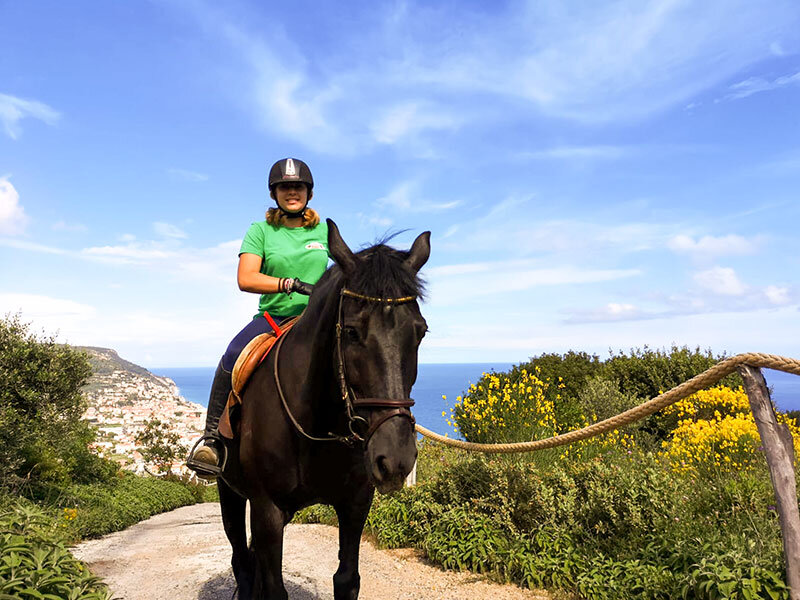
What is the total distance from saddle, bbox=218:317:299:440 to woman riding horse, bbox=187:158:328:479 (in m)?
0.21

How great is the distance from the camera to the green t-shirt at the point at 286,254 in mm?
4227

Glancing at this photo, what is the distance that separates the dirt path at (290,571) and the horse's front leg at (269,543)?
7.97ft

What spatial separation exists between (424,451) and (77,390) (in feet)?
25.1

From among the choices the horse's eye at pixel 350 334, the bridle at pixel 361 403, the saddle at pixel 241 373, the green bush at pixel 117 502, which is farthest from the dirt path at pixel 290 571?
the horse's eye at pixel 350 334

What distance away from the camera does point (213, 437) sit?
401 cm

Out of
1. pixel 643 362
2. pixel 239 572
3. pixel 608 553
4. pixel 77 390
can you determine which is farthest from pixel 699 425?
pixel 77 390

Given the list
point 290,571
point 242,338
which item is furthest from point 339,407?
point 290,571

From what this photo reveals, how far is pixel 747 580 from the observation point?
3787 mm

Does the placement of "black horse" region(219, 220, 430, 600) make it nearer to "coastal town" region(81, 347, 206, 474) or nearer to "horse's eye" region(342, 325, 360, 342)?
"horse's eye" region(342, 325, 360, 342)

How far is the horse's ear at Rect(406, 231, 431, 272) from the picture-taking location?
10.1 feet

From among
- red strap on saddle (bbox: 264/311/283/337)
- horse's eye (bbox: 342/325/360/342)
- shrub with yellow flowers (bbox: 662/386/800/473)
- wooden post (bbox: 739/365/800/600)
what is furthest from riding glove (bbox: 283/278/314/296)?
shrub with yellow flowers (bbox: 662/386/800/473)

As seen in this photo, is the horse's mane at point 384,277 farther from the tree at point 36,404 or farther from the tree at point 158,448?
the tree at point 158,448

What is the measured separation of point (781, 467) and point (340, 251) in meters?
2.91

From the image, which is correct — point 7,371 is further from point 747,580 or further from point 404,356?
point 747,580
